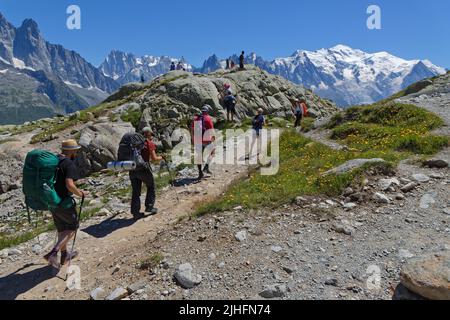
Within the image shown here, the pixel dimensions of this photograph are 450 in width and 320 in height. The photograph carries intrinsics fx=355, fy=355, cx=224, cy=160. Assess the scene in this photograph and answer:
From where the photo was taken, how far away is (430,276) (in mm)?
6438

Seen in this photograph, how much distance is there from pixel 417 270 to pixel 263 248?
3.52 meters

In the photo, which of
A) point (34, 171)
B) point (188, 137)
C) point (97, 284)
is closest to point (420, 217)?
point (97, 284)

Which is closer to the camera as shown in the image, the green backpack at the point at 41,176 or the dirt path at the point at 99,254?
the green backpack at the point at 41,176

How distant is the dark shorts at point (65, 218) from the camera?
920cm

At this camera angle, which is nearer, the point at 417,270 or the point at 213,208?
the point at 417,270

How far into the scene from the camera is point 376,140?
1722cm

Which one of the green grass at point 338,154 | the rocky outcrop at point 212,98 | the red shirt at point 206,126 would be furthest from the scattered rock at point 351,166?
the rocky outcrop at point 212,98

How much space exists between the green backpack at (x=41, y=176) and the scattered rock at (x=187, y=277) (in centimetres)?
349

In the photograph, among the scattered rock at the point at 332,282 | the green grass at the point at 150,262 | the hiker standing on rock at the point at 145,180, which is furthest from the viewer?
the hiker standing on rock at the point at 145,180

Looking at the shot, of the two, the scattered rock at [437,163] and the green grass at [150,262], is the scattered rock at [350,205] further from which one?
the green grass at [150,262]

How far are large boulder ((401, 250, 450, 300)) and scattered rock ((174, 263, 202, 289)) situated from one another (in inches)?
168

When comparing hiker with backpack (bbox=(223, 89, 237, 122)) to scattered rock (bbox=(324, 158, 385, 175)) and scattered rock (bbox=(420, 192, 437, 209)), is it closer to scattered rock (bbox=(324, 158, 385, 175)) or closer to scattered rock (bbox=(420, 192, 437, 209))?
scattered rock (bbox=(324, 158, 385, 175))

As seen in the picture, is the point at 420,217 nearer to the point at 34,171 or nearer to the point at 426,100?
the point at 34,171

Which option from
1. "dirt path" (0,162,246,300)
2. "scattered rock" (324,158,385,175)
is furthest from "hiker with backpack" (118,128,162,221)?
"scattered rock" (324,158,385,175)
